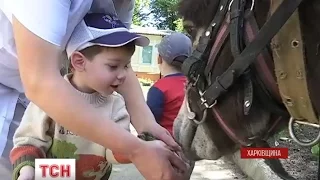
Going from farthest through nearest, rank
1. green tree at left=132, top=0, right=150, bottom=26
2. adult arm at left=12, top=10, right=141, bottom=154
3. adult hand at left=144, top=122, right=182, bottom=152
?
1. green tree at left=132, top=0, right=150, bottom=26
2. adult hand at left=144, top=122, right=182, bottom=152
3. adult arm at left=12, top=10, right=141, bottom=154

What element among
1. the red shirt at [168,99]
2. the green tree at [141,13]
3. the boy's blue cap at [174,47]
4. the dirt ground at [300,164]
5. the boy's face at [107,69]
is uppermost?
the boy's face at [107,69]

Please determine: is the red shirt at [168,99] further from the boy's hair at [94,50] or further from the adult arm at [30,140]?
the boy's hair at [94,50]

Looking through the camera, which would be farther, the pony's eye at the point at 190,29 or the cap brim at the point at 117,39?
the pony's eye at the point at 190,29

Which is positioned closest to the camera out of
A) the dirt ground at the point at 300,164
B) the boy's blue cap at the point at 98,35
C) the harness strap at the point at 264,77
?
the harness strap at the point at 264,77

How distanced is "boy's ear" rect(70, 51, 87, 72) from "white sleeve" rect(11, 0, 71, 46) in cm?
25

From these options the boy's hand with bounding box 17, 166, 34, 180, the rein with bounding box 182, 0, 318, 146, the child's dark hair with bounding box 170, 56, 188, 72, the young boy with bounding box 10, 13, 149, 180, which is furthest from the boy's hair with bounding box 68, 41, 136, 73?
the child's dark hair with bounding box 170, 56, 188, 72

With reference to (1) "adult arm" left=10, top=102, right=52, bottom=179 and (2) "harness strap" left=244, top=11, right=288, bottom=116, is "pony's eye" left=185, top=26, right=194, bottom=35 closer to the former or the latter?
(2) "harness strap" left=244, top=11, right=288, bottom=116

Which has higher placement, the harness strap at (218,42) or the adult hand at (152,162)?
the harness strap at (218,42)

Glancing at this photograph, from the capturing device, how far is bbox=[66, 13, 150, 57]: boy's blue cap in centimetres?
198

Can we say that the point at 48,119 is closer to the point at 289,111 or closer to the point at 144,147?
the point at 144,147

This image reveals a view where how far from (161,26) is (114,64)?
29.9 meters

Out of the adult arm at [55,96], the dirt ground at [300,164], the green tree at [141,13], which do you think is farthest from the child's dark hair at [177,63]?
the green tree at [141,13]

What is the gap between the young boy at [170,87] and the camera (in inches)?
172

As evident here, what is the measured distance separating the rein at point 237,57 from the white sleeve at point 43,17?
56cm
